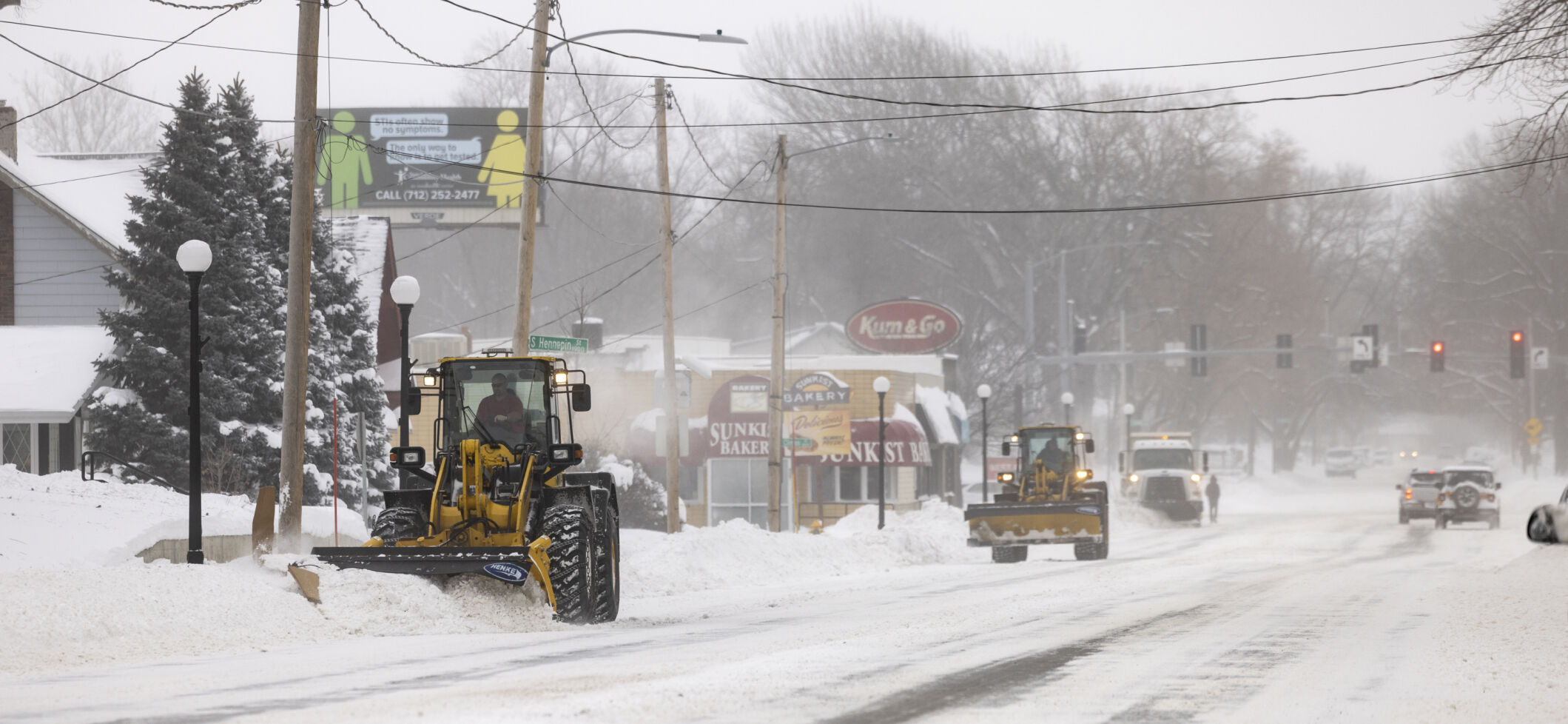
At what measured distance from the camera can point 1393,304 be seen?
88.8m

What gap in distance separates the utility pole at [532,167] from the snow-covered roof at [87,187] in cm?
1115

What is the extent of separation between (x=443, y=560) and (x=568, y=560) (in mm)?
1108

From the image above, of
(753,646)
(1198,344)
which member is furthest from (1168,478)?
(753,646)

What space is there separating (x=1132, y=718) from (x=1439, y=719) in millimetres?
1770

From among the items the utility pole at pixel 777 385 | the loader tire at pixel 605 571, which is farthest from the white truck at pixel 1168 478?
the loader tire at pixel 605 571

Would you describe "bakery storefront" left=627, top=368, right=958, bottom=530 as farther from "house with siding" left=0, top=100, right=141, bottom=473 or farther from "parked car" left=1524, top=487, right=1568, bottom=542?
"parked car" left=1524, top=487, right=1568, bottom=542

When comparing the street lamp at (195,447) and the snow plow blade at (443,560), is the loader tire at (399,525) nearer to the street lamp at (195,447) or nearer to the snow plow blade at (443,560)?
the snow plow blade at (443,560)

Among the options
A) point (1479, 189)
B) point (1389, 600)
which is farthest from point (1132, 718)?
point (1479, 189)

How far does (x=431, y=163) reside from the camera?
56.8 m

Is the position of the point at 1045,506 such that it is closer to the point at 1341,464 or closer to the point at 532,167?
the point at 532,167

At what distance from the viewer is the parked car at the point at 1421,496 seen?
43.9 m

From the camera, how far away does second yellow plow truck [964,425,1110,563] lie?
28281mm

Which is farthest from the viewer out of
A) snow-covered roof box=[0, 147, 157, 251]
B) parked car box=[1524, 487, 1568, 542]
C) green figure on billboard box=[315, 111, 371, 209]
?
green figure on billboard box=[315, 111, 371, 209]

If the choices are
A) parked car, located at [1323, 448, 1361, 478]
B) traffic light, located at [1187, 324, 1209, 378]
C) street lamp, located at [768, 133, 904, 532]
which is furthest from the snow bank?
parked car, located at [1323, 448, 1361, 478]
